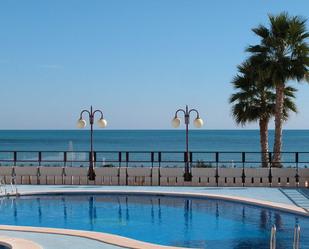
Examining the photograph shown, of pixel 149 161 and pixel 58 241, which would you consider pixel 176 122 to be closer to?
pixel 149 161

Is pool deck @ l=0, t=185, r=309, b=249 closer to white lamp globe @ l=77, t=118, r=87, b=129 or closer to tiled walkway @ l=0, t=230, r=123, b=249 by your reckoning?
tiled walkway @ l=0, t=230, r=123, b=249

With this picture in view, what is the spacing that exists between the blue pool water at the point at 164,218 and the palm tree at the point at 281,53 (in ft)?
27.8

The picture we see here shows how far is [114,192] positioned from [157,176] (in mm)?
2438

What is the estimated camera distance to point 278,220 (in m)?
14.7

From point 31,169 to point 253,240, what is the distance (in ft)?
38.0

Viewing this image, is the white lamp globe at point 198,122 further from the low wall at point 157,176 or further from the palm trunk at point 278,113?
the palm trunk at point 278,113

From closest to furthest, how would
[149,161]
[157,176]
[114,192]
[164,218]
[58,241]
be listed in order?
[58,241] < [164,218] < [114,192] < [157,176] < [149,161]

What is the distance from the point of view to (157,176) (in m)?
21.3

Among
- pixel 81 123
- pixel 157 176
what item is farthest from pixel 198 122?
pixel 81 123

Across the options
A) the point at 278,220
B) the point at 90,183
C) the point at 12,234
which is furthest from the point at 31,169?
the point at 278,220

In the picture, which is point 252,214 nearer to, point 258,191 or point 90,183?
point 258,191

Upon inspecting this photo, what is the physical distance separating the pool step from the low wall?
4.18 ft

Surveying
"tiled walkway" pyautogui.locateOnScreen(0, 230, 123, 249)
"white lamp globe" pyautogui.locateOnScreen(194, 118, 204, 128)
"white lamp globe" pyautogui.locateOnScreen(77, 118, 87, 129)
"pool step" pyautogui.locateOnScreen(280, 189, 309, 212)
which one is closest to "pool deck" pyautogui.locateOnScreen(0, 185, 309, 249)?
"tiled walkway" pyautogui.locateOnScreen(0, 230, 123, 249)

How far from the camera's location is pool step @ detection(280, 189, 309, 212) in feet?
53.5
